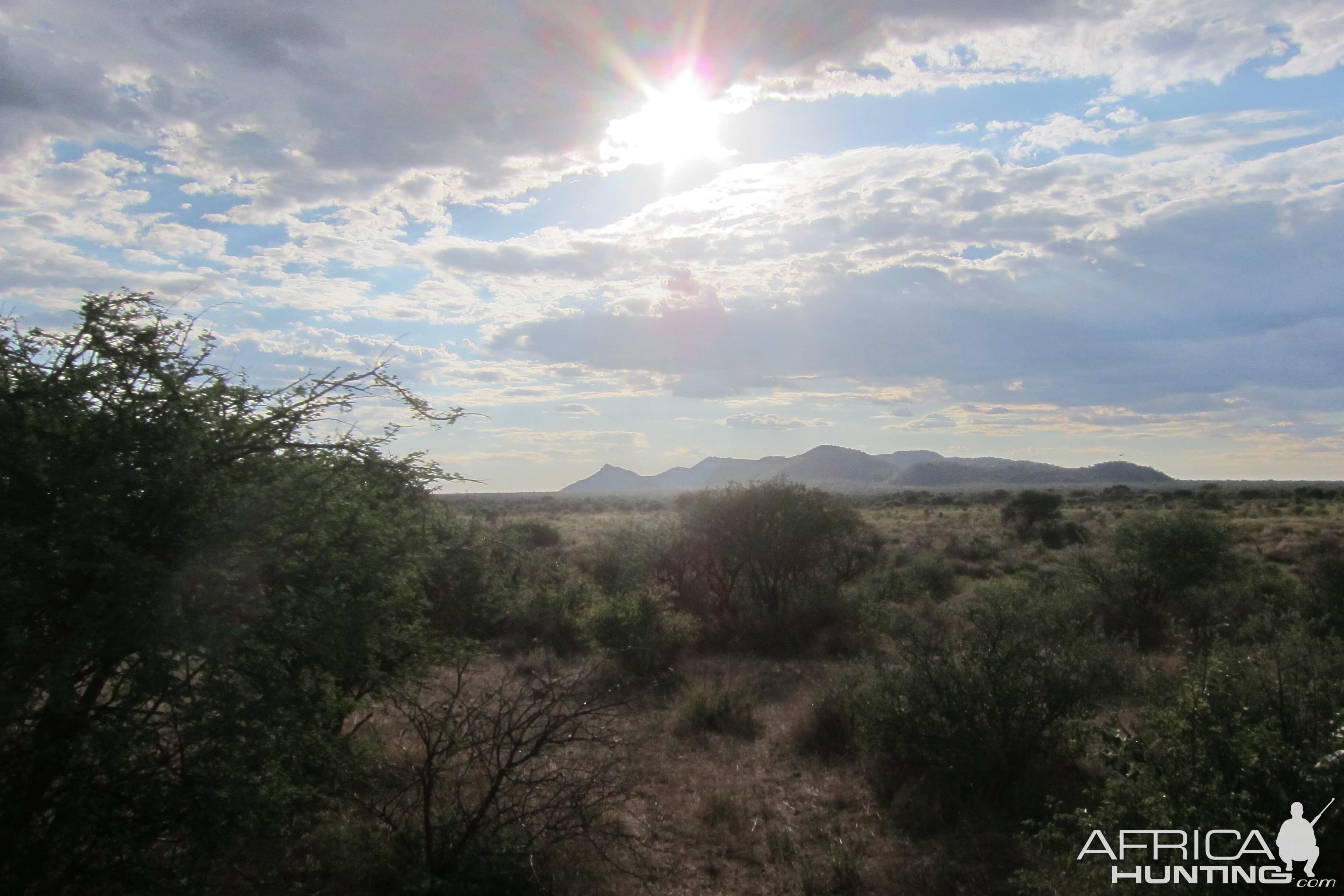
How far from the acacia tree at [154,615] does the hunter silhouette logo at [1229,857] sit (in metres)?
5.31

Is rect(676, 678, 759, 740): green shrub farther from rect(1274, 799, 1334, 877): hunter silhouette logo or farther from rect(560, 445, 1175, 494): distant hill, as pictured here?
rect(560, 445, 1175, 494): distant hill

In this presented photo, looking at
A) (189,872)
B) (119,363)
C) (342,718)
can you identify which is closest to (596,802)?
(342,718)

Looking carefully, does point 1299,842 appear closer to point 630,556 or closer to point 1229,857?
point 1229,857

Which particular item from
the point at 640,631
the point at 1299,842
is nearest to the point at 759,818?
the point at 1299,842

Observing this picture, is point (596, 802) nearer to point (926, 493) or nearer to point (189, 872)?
point (189, 872)

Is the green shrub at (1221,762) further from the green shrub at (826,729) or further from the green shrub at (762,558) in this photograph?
the green shrub at (762,558)

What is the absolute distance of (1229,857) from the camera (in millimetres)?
4527

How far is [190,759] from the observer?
4.83 m

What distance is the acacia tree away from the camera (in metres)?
4.54

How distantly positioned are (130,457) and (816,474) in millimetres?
185523

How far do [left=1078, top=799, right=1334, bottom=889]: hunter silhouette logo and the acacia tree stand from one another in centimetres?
531

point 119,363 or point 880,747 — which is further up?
point 119,363

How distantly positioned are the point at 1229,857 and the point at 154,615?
6.50 m

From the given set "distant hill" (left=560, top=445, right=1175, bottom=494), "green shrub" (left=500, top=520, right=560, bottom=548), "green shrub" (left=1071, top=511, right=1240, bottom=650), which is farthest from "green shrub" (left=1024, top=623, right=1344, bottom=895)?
"distant hill" (left=560, top=445, right=1175, bottom=494)
